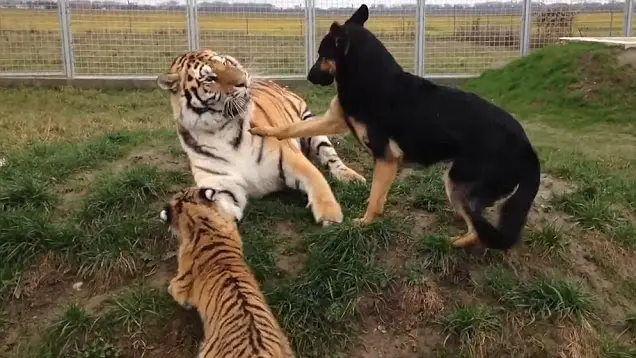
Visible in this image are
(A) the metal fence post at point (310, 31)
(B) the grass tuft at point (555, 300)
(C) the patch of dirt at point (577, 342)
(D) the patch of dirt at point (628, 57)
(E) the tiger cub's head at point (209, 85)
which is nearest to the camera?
(C) the patch of dirt at point (577, 342)

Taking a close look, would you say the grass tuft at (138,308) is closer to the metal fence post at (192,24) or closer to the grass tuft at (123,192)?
the grass tuft at (123,192)

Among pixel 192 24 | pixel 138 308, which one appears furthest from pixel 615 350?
pixel 192 24

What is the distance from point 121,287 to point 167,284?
27 cm

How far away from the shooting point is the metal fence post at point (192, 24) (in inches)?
426

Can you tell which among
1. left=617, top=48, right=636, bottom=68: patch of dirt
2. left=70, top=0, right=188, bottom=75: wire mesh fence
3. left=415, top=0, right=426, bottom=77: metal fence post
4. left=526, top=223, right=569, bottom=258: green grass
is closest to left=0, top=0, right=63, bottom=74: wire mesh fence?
left=70, top=0, right=188, bottom=75: wire mesh fence

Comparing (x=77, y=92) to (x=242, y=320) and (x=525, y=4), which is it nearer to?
(x=525, y=4)

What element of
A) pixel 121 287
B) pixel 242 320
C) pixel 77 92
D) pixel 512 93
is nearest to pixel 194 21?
pixel 77 92

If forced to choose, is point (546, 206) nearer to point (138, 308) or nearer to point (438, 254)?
point (438, 254)

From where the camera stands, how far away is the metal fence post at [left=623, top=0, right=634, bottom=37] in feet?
36.3

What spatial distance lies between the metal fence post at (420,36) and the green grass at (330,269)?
6.50 meters

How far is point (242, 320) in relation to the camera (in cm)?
275

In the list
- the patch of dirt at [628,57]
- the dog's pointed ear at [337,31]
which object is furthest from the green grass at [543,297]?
the patch of dirt at [628,57]

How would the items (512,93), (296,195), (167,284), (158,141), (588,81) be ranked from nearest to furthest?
1. (167,284)
2. (296,195)
3. (158,141)
4. (588,81)
5. (512,93)

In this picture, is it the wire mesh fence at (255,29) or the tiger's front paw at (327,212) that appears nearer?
the tiger's front paw at (327,212)
